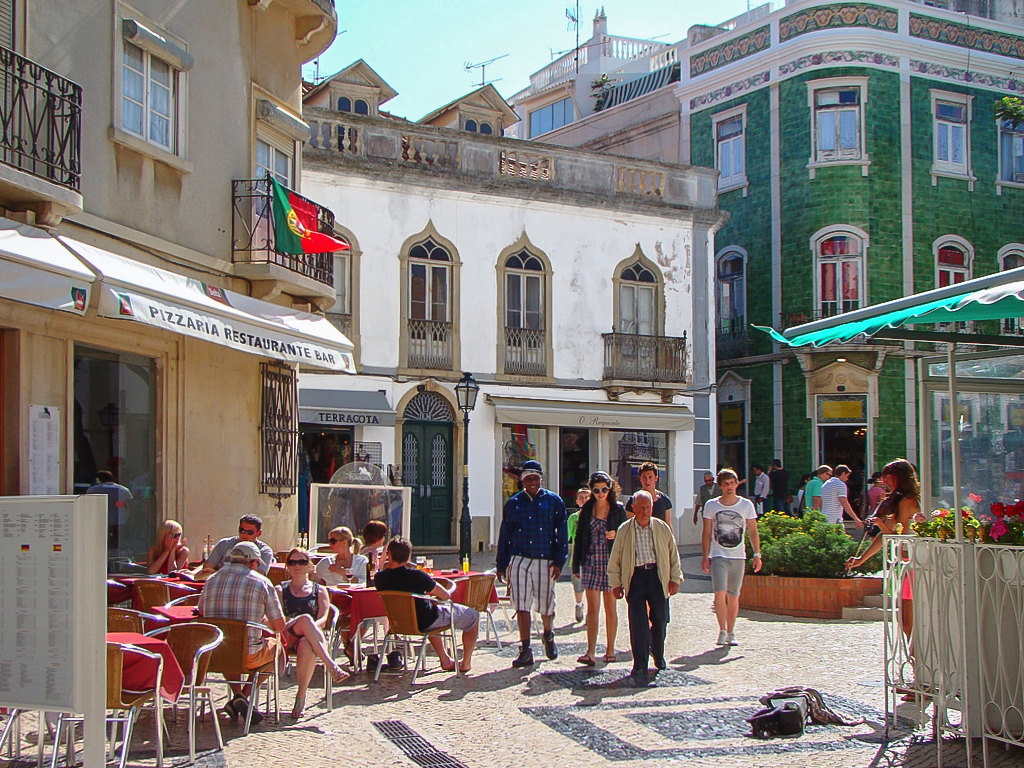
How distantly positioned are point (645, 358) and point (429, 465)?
212 inches

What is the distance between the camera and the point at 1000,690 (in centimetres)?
652

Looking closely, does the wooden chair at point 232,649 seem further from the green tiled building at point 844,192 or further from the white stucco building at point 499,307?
the green tiled building at point 844,192

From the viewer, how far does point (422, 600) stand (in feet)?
31.3

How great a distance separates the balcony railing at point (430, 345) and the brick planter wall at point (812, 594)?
10749 millimetres

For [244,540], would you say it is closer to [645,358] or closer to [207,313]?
[207,313]

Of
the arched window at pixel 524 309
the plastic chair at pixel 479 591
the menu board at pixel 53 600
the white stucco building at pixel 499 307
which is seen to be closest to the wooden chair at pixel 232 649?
the menu board at pixel 53 600

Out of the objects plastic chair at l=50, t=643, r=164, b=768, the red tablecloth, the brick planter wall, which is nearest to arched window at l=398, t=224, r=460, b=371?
the brick planter wall

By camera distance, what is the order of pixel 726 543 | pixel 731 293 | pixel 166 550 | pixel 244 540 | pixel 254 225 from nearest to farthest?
pixel 244 540, pixel 166 550, pixel 726 543, pixel 254 225, pixel 731 293

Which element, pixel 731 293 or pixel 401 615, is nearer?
pixel 401 615

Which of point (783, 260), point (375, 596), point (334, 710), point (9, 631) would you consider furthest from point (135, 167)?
point (783, 260)

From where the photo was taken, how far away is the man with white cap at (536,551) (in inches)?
411

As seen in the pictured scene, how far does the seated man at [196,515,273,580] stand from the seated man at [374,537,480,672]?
104 cm

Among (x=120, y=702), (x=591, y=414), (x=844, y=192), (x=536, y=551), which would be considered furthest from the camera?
(x=844, y=192)

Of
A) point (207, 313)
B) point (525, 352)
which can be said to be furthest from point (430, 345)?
point (207, 313)
